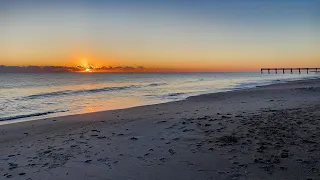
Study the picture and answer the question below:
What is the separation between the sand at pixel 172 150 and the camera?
5879 millimetres

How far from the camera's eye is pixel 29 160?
704cm

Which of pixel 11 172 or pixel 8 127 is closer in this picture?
pixel 11 172

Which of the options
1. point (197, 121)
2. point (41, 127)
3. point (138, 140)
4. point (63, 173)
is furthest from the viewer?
point (41, 127)

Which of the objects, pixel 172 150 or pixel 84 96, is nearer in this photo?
pixel 172 150

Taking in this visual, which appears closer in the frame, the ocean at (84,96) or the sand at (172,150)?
the sand at (172,150)

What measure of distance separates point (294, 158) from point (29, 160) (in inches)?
254

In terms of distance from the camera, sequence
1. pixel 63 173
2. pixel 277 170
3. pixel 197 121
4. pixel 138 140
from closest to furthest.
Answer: pixel 277 170
pixel 63 173
pixel 138 140
pixel 197 121

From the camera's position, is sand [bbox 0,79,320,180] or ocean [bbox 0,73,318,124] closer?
sand [bbox 0,79,320,180]

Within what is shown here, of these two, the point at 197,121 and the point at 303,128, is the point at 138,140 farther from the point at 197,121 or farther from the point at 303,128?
the point at 303,128

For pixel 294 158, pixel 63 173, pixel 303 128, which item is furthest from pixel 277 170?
pixel 63 173

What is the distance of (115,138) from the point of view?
889 centimetres

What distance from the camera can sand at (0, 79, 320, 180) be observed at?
19.3 ft

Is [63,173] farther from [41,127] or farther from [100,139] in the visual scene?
[41,127]

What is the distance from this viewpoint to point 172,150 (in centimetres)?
733
